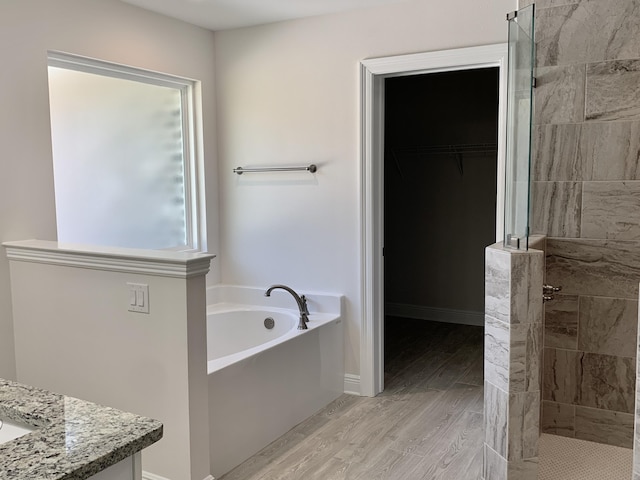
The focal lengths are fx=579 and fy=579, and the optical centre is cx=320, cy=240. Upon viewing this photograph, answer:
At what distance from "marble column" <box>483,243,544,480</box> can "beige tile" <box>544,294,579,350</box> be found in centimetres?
65

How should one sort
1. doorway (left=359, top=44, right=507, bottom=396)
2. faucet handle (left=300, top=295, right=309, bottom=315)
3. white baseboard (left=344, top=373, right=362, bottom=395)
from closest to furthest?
doorway (left=359, top=44, right=507, bottom=396) < faucet handle (left=300, top=295, right=309, bottom=315) < white baseboard (left=344, top=373, right=362, bottom=395)

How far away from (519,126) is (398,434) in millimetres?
1668

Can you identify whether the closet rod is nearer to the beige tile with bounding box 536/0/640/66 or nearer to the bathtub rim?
the bathtub rim

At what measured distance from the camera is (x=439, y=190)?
519cm

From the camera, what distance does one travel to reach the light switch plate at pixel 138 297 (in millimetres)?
2361

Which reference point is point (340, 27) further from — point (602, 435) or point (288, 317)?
point (602, 435)

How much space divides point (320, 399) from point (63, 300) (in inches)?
60.8

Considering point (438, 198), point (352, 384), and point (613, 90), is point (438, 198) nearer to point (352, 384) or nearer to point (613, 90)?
point (352, 384)

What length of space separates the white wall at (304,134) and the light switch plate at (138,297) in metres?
1.51

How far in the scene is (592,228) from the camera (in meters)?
2.85

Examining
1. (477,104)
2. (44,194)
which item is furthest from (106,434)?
(477,104)

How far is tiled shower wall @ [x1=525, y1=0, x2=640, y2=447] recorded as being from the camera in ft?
8.99

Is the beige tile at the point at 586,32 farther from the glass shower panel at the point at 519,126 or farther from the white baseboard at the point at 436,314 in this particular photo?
the white baseboard at the point at 436,314

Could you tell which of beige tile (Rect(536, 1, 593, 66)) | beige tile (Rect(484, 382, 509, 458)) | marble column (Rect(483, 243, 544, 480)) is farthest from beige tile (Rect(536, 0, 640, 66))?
beige tile (Rect(484, 382, 509, 458))
